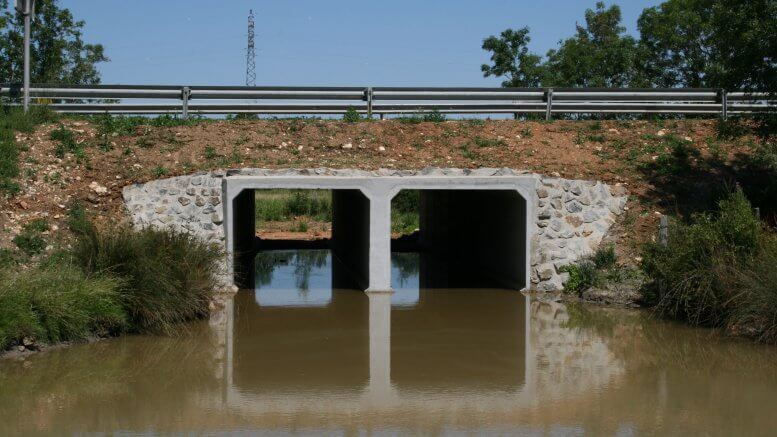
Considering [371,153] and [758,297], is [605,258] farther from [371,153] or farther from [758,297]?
[371,153]

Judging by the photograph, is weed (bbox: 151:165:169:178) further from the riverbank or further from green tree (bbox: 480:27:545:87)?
green tree (bbox: 480:27:545:87)

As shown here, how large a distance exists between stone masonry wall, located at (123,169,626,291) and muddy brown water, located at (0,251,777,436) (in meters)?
2.20

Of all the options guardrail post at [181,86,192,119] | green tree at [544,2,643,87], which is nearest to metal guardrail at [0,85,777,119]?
guardrail post at [181,86,192,119]

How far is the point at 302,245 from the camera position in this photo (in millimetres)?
28234

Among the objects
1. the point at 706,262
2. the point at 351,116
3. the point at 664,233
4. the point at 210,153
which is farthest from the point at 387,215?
the point at 706,262

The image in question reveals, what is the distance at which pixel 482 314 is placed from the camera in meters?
14.8

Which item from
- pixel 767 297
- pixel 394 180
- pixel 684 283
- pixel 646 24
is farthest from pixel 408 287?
pixel 646 24

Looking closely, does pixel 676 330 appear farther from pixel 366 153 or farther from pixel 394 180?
pixel 366 153

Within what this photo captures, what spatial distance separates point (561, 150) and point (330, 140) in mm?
5155

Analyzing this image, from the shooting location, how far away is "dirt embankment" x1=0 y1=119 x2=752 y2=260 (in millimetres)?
17312

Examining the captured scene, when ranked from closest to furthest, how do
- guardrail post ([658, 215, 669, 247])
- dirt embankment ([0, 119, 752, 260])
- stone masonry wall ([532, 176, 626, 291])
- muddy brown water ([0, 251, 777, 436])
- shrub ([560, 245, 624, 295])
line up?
muddy brown water ([0, 251, 777, 436]) → guardrail post ([658, 215, 669, 247]) → shrub ([560, 245, 624, 295]) → stone masonry wall ([532, 176, 626, 291]) → dirt embankment ([0, 119, 752, 260])

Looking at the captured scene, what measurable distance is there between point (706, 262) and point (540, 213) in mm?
4369

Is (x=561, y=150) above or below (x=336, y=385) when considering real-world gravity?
above

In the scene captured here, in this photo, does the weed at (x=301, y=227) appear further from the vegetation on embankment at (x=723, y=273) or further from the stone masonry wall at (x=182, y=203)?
the vegetation on embankment at (x=723, y=273)
